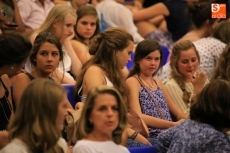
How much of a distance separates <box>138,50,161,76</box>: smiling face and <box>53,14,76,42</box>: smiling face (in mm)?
901

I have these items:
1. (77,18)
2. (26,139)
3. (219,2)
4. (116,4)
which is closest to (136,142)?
(26,139)

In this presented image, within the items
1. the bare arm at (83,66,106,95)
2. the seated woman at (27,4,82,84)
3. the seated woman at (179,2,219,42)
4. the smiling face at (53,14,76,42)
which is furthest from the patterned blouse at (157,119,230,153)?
the seated woman at (179,2,219,42)

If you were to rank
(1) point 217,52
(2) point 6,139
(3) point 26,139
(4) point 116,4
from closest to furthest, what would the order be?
1. (3) point 26,139
2. (2) point 6,139
3. (1) point 217,52
4. (4) point 116,4

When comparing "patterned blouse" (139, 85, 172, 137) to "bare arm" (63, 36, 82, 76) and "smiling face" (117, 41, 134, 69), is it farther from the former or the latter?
"bare arm" (63, 36, 82, 76)

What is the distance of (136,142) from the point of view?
18.3 ft

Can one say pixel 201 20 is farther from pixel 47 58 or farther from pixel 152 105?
pixel 47 58

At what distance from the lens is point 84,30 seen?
23.7 ft

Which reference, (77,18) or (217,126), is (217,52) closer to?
(77,18)

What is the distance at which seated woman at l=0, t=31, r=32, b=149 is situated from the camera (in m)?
5.07

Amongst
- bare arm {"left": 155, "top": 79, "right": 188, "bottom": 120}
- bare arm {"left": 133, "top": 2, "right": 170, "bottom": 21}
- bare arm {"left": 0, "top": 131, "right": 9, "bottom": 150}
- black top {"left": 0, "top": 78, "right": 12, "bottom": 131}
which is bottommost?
bare arm {"left": 155, "top": 79, "right": 188, "bottom": 120}

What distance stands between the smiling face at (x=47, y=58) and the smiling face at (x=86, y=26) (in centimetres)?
130

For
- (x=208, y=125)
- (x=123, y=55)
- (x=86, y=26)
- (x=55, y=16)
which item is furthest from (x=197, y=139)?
(x=86, y=26)

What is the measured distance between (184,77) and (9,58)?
2.15m

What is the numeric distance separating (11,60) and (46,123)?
3.00ft
